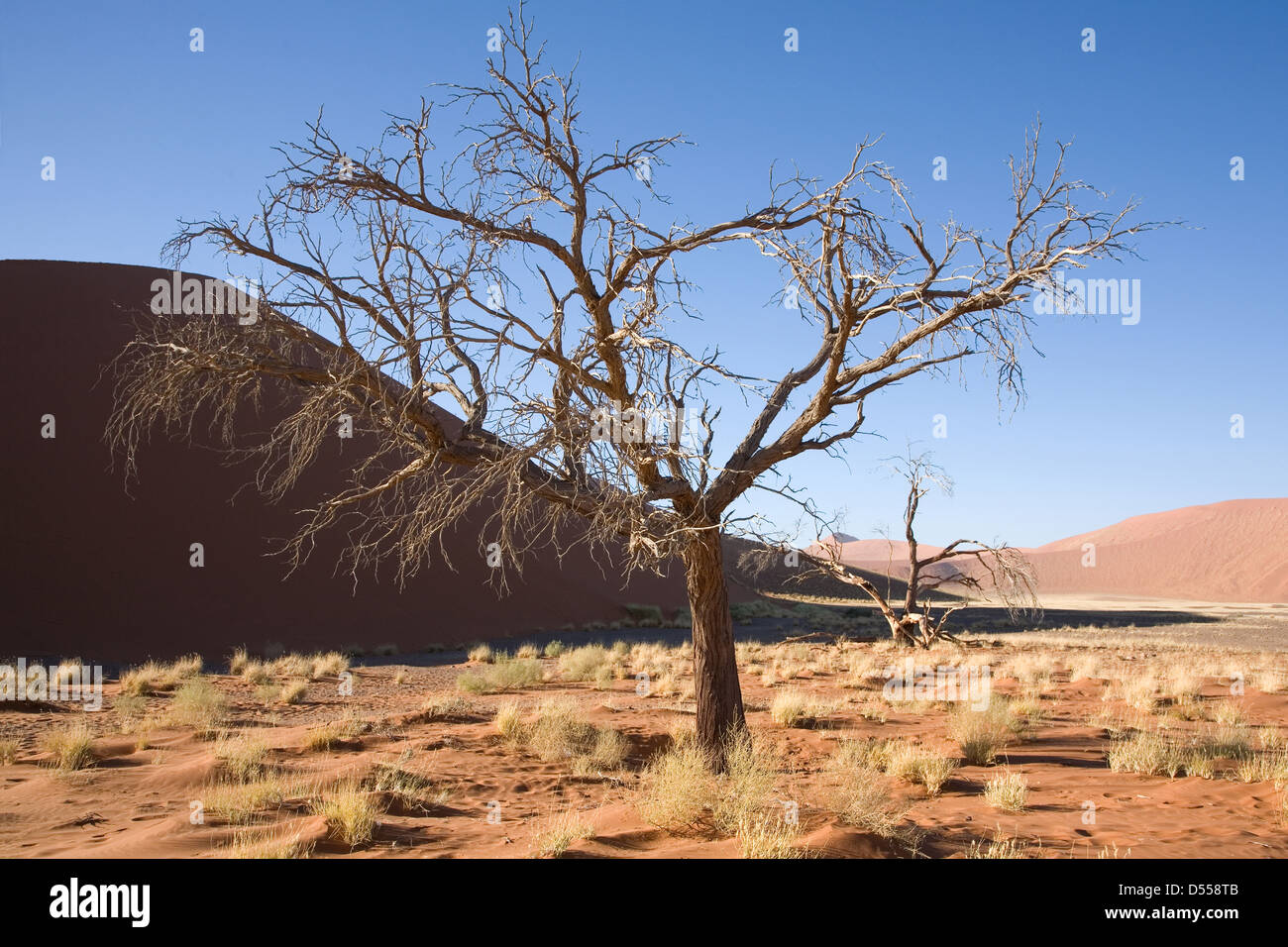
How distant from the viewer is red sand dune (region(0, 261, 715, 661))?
27.4 metres

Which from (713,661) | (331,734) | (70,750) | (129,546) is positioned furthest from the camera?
(129,546)

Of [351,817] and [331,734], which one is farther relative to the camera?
[331,734]

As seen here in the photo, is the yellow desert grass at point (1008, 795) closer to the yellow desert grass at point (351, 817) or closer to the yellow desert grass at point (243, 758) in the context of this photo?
the yellow desert grass at point (351, 817)

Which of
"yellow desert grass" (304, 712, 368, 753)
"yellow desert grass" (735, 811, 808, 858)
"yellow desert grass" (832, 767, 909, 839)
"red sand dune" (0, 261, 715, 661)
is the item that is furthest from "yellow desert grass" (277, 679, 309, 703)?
"red sand dune" (0, 261, 715, 661)

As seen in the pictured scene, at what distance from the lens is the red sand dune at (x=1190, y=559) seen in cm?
9625

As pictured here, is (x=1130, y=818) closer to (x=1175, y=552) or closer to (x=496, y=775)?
(x=496, y=775)

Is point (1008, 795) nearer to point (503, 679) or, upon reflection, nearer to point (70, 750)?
point (70, 750)

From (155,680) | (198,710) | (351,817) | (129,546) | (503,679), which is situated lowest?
(503,679)

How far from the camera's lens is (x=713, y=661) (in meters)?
8.77

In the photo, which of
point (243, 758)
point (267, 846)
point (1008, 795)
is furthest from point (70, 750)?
point (1008, 795)

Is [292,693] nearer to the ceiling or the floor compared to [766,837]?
nearer to the floor

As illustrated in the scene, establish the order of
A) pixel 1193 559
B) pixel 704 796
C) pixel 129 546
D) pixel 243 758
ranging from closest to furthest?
pixel 704 796, pixel 243 758, pixel 129 546, pixel 1193 559

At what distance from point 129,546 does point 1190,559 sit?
124248 mm

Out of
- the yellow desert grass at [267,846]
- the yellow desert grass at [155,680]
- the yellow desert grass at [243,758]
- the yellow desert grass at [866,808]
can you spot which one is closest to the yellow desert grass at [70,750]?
the yellow desert grass at [243,758]
